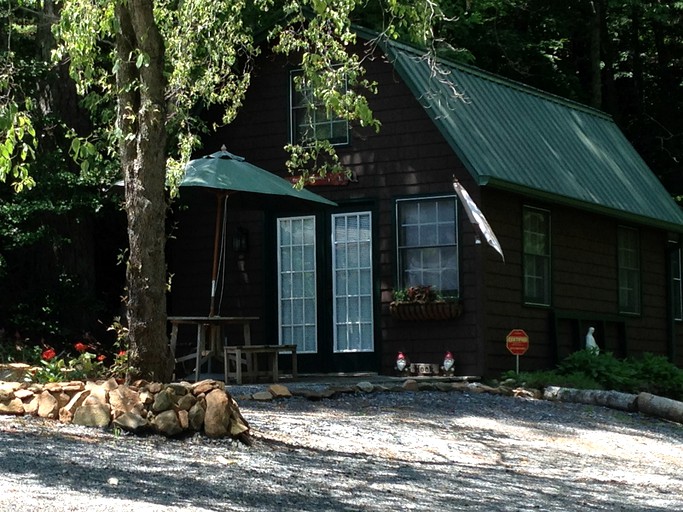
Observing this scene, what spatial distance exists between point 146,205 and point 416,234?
6298 mm

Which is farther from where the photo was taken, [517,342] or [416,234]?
[416,234]

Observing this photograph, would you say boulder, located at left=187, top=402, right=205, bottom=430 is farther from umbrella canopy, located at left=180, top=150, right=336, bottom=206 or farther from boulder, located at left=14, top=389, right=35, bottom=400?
umbrella canopy, located at left=180, top=150, right=336, bottom=206

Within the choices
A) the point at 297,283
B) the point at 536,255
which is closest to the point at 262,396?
the point at 297,283

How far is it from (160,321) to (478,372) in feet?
20.1

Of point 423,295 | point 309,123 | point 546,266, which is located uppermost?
point 309,123

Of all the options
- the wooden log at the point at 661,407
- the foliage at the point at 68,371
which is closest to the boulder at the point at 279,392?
the foliage at the point at 68,371

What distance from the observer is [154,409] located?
1049cm

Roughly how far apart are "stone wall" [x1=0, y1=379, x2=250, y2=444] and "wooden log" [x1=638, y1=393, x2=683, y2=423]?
6.42 metres

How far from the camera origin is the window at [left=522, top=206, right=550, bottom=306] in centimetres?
1772

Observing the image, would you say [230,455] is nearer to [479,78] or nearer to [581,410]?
[581,410]

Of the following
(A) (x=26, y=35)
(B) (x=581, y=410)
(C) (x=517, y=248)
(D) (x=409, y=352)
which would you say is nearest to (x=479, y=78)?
(C) (x=517, y=248)

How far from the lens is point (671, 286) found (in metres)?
21.6

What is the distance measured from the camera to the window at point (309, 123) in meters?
17.6

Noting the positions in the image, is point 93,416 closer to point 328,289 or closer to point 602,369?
point 328,289
